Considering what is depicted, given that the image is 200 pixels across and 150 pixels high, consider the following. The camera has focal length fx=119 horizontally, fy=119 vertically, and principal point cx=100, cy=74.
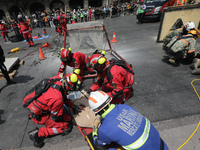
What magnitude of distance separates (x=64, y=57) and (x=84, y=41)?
7.81 ft

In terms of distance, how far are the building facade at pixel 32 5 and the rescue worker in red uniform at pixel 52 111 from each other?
1020 inches

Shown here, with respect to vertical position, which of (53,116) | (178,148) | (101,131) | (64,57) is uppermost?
(64,57)

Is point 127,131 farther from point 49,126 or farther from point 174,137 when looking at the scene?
point 49,126

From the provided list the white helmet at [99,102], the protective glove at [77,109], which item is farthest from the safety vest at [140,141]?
the protective glove at [77,109]

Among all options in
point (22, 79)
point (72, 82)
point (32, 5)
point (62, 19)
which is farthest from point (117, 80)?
point (32, 5)

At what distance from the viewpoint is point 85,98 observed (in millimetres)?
3514

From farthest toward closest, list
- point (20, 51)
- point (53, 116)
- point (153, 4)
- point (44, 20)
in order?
point (44, 20)
point (153, 4)
point (20, 51)
point (53, 116)

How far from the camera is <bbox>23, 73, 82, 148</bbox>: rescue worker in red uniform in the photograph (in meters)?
2.32

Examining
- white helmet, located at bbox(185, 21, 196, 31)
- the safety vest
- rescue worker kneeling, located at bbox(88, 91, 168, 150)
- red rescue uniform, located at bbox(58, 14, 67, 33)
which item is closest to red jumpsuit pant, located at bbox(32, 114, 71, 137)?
rescue worker kneeling, located at bbox(88, 91, 168, 150)

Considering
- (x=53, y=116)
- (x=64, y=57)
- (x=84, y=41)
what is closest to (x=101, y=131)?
(x=53, y=116)

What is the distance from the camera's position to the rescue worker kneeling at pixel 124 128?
1476 mm

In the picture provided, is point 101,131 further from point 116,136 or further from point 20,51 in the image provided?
point 20,51

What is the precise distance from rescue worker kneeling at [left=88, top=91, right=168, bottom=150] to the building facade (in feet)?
88.3

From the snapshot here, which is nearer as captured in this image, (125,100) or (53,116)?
(53,116)
